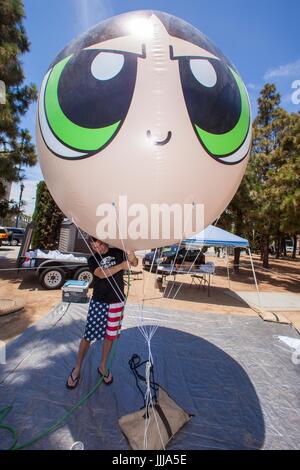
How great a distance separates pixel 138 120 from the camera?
1851 millimetres

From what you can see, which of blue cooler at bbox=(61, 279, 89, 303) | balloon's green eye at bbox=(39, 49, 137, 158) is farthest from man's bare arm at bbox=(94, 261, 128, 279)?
blue cooler at bbox=(61, 279, 89, 303)

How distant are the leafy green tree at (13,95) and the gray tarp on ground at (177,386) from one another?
7145 mm

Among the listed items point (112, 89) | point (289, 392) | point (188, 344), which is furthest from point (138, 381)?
point (112, 89)

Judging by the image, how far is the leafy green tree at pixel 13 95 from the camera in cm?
859

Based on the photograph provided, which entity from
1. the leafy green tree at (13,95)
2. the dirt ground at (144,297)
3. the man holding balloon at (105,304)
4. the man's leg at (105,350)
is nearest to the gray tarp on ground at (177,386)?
the man's leg at (105,350)

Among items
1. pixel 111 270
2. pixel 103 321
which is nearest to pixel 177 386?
pixel 103 321

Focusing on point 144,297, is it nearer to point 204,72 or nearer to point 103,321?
point 103,321

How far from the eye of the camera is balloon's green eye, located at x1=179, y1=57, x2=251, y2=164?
194 cm

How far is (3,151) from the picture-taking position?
10.2 meters

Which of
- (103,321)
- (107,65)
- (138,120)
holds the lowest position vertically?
(103,321)

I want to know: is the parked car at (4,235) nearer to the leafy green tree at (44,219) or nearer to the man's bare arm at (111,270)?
the leafy green tree at (44,219)

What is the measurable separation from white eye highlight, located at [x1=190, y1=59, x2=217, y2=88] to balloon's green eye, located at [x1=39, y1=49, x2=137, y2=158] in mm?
466

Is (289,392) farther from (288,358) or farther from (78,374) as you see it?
(78,374)

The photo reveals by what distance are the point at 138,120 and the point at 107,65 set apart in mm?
489
